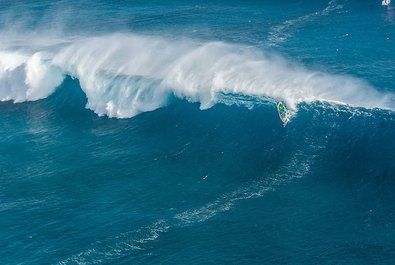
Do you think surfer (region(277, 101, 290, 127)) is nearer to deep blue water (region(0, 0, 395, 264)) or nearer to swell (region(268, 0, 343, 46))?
deep blue water (region(0, 0, 395, 264))

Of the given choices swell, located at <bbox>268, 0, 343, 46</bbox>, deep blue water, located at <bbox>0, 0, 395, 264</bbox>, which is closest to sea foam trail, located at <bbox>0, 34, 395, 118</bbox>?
deep blue water, located at <bbox>0, 0, 395, 264</bbox>

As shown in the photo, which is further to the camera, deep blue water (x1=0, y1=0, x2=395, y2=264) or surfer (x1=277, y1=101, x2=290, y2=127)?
surfer (x1=277, y1=101, x2=290, y2=127)

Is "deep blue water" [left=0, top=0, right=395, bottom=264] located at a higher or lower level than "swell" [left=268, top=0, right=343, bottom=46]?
lower

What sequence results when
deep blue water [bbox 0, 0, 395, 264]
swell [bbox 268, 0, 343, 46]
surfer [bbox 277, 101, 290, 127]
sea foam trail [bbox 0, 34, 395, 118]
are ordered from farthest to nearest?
swell [bbox 268, 0, 343, 46] < sea foam trail [bbox 0, 34, 395, 118] < surfer [bbox 277, 101, 290, 127] < deep blue water [bbox 0, 0, 395, 264]

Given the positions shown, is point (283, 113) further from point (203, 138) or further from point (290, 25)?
point (290, 25)

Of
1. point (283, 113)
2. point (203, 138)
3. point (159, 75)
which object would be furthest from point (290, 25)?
point (203, 138)

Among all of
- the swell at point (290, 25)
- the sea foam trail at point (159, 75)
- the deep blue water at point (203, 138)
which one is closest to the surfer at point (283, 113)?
the deep blue water at point (203, 138)
